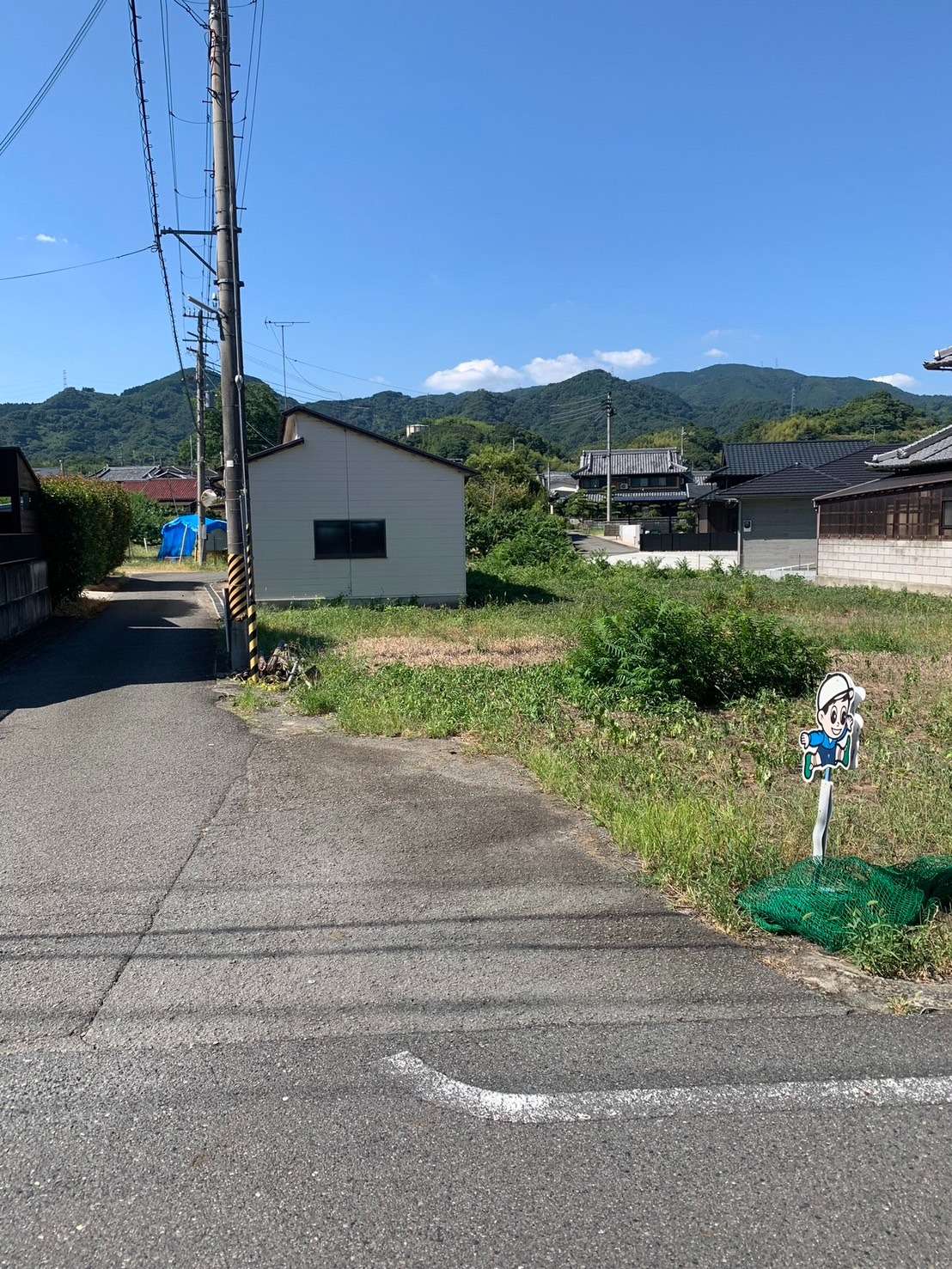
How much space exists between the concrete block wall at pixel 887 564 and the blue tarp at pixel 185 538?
1025 inches

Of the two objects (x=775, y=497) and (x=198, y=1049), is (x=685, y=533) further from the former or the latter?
(x=198, y=1049)

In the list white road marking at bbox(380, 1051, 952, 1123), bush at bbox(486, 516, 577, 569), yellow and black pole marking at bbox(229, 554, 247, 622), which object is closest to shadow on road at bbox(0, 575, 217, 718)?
yellow and black pole marking at bbox(229, 554, 247, 622)

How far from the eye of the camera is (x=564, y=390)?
6240 inches

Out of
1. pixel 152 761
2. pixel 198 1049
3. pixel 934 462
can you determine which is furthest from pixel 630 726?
pixel 934 462

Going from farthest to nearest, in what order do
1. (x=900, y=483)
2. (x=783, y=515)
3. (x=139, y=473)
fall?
(x=139, y=473), (x=783, y=515), (x=900, y=483)

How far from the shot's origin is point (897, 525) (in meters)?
23.5

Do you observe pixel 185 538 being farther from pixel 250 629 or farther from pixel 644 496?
pixel 644 496

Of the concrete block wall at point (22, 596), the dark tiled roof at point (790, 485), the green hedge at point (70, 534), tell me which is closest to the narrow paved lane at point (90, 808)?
the concrete block wall at point (22, 596)

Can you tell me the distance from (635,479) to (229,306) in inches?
2298

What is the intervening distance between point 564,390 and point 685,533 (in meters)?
117

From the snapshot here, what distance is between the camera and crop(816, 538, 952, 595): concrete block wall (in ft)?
71.8

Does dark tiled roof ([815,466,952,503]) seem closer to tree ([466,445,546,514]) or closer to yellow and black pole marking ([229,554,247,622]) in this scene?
yellow and black pole marking ([229,554,247,622])

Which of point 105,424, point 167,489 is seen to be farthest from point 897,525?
point 105,424

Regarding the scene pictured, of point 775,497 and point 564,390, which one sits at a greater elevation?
point 564,390
